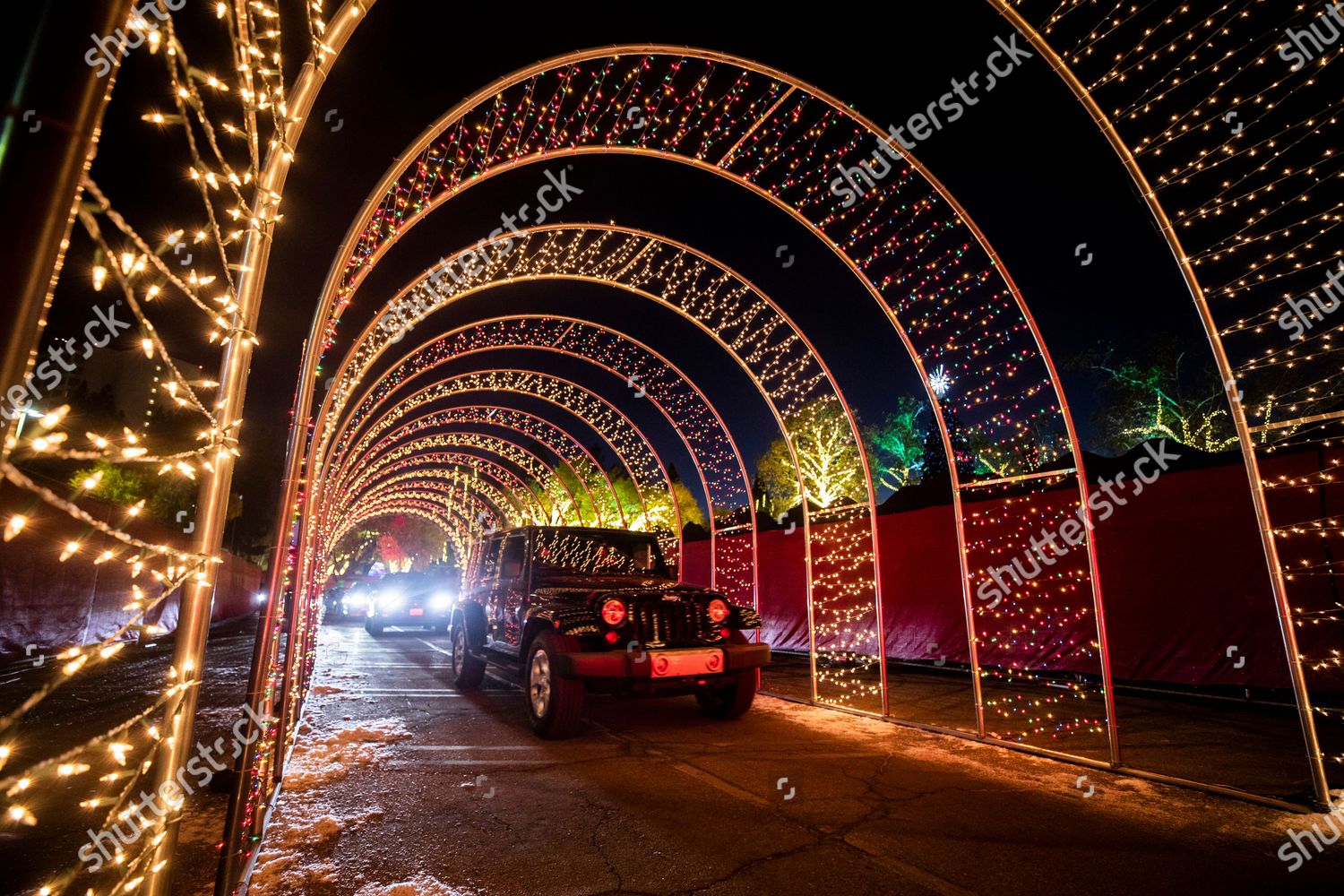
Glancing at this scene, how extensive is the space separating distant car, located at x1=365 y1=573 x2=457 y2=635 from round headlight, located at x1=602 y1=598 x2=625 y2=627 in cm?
1543

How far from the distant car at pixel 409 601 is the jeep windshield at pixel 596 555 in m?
13.6

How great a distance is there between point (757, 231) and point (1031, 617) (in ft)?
23.3

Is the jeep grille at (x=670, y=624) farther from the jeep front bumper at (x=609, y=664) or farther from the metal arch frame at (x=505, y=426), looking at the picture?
the metal arch frame at (x=505, y=426)

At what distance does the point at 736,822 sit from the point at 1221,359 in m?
5.09

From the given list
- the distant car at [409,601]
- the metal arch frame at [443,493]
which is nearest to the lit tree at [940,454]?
the metal arch frame at [443,493]

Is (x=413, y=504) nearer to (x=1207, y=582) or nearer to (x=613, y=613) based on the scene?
(x=613, y=613)

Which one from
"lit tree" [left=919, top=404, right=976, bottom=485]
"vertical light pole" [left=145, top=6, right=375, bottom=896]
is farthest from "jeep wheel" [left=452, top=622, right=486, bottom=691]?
"lit tree" [left=919, top=404, right=976, bottom=485]

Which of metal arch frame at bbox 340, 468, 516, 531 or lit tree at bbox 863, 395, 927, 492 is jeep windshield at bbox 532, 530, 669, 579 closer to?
metal arch frame at bbox 340, 468, 516, 531

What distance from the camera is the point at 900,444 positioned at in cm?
4506

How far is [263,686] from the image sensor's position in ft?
10.0

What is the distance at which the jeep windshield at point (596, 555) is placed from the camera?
25.5 ft

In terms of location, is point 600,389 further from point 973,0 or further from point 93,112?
point 93,112

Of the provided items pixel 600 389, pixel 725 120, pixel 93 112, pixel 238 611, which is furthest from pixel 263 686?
pixel 238 611

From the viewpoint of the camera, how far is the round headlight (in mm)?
6148
